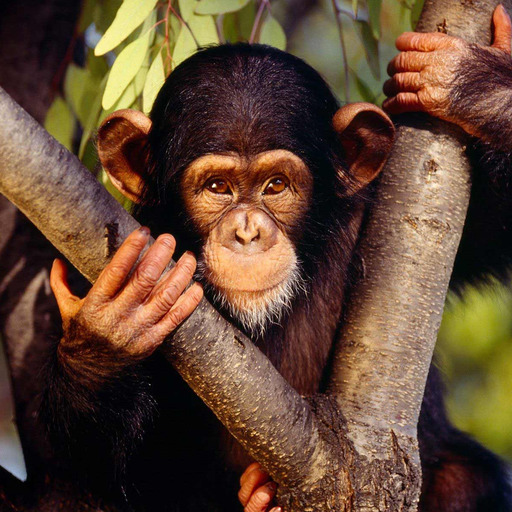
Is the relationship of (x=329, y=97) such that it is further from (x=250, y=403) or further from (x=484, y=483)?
(x=484, y=483)

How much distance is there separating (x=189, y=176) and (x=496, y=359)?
4401 millimetres

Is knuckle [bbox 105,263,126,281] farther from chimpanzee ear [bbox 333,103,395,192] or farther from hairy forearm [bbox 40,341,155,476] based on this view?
chimpanzee ear [bbox 333,103,395,192]

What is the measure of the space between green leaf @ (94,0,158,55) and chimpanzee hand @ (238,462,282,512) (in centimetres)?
187

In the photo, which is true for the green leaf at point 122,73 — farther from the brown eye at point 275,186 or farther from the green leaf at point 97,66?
the green leaf at point 97,66

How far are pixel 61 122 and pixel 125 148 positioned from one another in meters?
0.81

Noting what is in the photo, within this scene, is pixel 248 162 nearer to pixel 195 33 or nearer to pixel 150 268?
pixel 195 33

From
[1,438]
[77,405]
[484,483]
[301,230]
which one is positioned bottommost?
[1,438]

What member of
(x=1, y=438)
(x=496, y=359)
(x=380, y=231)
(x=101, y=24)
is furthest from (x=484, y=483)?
(x=1, y=438)

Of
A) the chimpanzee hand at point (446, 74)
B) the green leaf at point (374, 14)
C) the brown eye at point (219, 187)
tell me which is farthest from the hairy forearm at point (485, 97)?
the brown eye at point (219, 187)

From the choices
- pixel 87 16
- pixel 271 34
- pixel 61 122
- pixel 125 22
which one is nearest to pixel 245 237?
pixel 125 22

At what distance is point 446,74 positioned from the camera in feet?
11.1

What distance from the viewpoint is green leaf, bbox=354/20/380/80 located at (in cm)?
413

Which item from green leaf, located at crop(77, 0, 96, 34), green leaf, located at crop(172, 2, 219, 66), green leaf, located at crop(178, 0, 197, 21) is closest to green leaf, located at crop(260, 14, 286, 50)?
green leaf, located at crop(172, 2, 219, 66)

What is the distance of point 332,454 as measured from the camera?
2.68 meters
